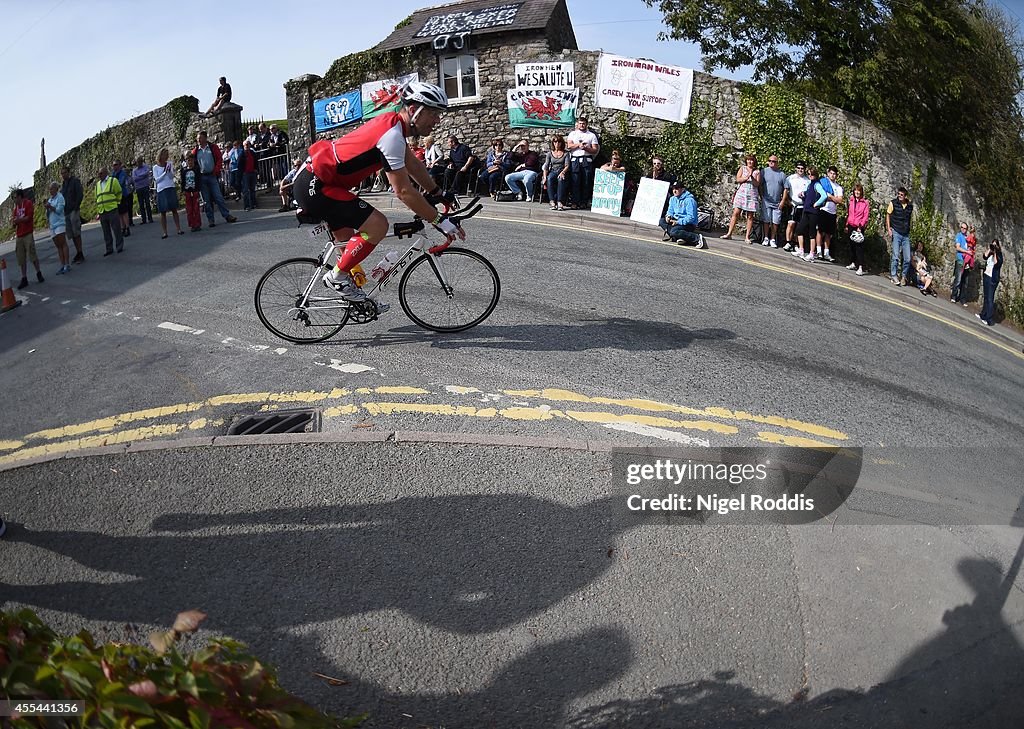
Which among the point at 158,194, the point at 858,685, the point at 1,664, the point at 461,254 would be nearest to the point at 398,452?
the point at 461,254

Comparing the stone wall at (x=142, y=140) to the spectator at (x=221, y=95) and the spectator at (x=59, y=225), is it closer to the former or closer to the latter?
the spectator at (x=221, y=95)

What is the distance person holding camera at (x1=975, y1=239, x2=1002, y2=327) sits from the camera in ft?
53.9

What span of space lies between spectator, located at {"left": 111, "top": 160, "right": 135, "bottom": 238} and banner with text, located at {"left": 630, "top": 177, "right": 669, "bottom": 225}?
36.1 ft

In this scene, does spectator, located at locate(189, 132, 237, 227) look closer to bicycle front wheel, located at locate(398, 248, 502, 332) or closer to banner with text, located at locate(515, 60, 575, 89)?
banner with text, located at locate(515, 60, 575, 89)

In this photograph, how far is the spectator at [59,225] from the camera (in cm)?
1540

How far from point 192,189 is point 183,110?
42.8ft

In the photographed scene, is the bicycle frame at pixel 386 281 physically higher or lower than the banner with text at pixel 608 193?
lower

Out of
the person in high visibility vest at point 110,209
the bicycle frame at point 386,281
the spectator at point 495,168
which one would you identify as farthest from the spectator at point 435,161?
the bicycle frame at point 386,281

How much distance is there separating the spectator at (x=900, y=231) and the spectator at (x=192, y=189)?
14.5m

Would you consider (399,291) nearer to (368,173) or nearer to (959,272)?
(368,173)

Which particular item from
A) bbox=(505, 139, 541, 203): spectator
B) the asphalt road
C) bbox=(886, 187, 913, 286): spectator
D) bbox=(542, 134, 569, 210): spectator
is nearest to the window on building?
bbox=(505, 139, 541, 203): spectator

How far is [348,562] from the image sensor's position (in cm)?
505

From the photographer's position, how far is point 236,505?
563 centimetres

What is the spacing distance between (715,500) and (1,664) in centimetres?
470
